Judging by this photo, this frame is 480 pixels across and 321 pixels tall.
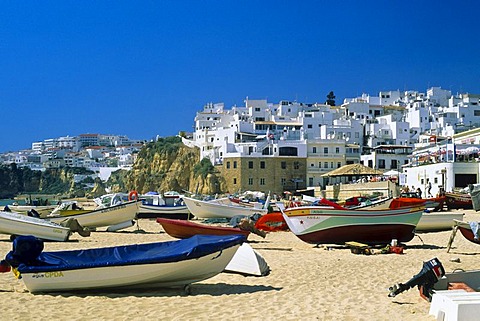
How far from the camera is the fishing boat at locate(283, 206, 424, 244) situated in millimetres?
15852

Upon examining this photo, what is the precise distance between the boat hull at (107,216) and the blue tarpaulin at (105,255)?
40.4 ft

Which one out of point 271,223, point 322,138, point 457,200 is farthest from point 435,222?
point 322,138

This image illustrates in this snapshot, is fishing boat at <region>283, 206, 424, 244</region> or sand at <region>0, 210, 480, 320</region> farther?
fishing boat at <region>283, 206, 424, 244</region>

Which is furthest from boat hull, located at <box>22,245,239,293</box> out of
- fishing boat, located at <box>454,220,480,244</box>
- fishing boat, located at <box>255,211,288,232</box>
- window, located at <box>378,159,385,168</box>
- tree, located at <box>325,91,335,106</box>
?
tree, located at <box>325,91,335,106</box>

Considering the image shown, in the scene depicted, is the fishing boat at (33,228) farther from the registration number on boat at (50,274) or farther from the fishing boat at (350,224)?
the registration number on boat at (50,274)

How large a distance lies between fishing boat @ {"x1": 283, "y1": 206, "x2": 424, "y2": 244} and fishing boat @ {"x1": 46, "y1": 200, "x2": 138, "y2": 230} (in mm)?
8618

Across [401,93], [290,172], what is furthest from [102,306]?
[401,93]

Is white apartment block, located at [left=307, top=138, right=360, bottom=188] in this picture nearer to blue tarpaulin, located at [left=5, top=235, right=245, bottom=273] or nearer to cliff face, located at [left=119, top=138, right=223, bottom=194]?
cliff face, located at [left=119, top=138, right=223, bottom=194]

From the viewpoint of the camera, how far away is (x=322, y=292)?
9305mm

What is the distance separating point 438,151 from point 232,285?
1594 inches

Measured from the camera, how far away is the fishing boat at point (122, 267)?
29.2 feet

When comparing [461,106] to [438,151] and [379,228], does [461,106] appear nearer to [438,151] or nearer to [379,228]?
[438,151]

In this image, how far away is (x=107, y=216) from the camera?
22.1 m

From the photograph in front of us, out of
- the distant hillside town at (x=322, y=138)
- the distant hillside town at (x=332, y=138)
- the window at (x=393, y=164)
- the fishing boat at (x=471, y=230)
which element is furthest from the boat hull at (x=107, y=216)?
the window at (x=393, y=164)
